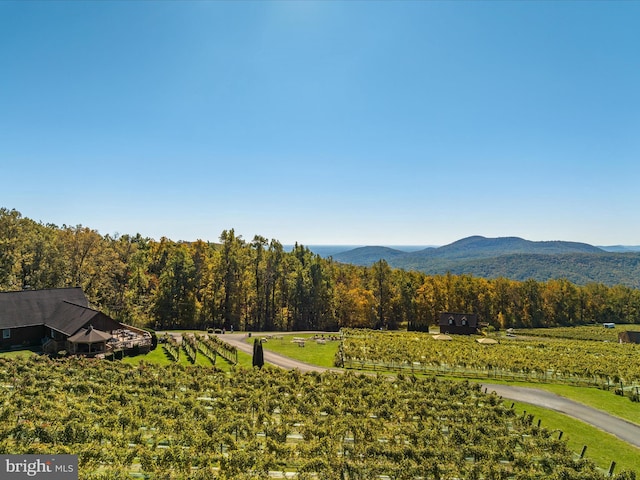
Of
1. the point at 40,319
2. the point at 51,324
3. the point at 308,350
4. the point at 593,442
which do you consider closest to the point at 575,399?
the point at 593,442

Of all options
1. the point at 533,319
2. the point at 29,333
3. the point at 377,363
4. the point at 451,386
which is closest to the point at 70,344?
the point at 29,333

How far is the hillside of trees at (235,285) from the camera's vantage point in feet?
177

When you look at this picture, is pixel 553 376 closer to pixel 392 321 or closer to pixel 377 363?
pixel 377 363

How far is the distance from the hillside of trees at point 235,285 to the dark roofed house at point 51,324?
977cm

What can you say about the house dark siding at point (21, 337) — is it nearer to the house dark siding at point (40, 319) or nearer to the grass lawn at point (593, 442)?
the house dark siding at point (40, 319)

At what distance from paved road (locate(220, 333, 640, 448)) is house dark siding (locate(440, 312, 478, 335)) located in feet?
134

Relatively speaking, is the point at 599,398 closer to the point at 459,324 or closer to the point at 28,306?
the point at 459,324

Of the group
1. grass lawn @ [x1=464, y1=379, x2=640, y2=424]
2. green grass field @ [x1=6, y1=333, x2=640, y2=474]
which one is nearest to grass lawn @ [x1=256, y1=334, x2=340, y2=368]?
green grass field @ [x1=6, y1=333, x2=640, y2=474]

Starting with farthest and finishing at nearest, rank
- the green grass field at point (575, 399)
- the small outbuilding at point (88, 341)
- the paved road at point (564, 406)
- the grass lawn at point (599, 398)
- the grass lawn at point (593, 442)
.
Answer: the small outbuilding at point (88, 341) → the grass lawn at point (599, 398) → the paved road at point (564, 406) → the green grass field at point (575, 399) → the grass lawn at point (593, 442)

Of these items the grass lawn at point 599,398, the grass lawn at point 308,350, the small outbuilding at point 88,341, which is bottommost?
the grass lawn at point 599,398

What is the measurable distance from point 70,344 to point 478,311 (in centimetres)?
8424

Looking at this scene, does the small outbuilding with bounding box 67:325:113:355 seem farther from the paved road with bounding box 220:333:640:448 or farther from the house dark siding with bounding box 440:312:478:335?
the house dark siding with bounding box 440:312:478:335

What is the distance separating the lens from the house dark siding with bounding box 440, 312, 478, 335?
7394 centimetres

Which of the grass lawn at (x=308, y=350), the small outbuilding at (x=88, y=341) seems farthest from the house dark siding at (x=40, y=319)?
the grass lawn at (x=308, y=350)
